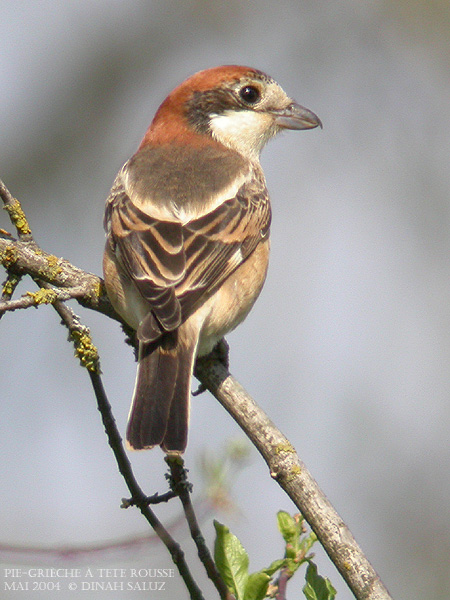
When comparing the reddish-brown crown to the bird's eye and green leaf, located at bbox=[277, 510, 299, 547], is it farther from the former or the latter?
green leaf, located at bbox=[277, 510, 299, 547]

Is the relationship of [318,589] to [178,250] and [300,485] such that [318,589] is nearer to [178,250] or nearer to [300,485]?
[300,485]

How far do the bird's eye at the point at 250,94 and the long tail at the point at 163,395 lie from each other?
1.82 meters

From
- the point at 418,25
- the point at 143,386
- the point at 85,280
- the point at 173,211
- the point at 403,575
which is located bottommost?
the point at 403,575

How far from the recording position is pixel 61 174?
801 centimetres

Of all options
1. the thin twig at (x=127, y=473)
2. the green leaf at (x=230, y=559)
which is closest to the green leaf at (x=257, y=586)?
the green leaf at (x=230, y=559)

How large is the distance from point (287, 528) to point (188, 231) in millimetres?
1433

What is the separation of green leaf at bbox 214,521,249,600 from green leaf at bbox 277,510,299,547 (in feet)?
0.65

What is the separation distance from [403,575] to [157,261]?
14.2 feet

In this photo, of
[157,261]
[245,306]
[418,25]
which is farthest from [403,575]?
[418,25]

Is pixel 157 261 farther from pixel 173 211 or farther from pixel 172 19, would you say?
pixel 172 19

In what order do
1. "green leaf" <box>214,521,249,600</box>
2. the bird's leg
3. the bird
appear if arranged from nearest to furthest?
"green leaf" <box>214,521,249,600</box>, the bird, the bird's leg

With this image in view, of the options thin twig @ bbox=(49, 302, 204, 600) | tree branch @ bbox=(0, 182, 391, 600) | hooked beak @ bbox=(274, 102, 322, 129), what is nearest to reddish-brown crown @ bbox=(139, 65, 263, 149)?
hooked beak @ bbox=(274, 102, 322, 129)

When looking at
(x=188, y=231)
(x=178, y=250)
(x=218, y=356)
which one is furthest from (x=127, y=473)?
(x=188, y=231)

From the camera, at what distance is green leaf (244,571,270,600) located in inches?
107
